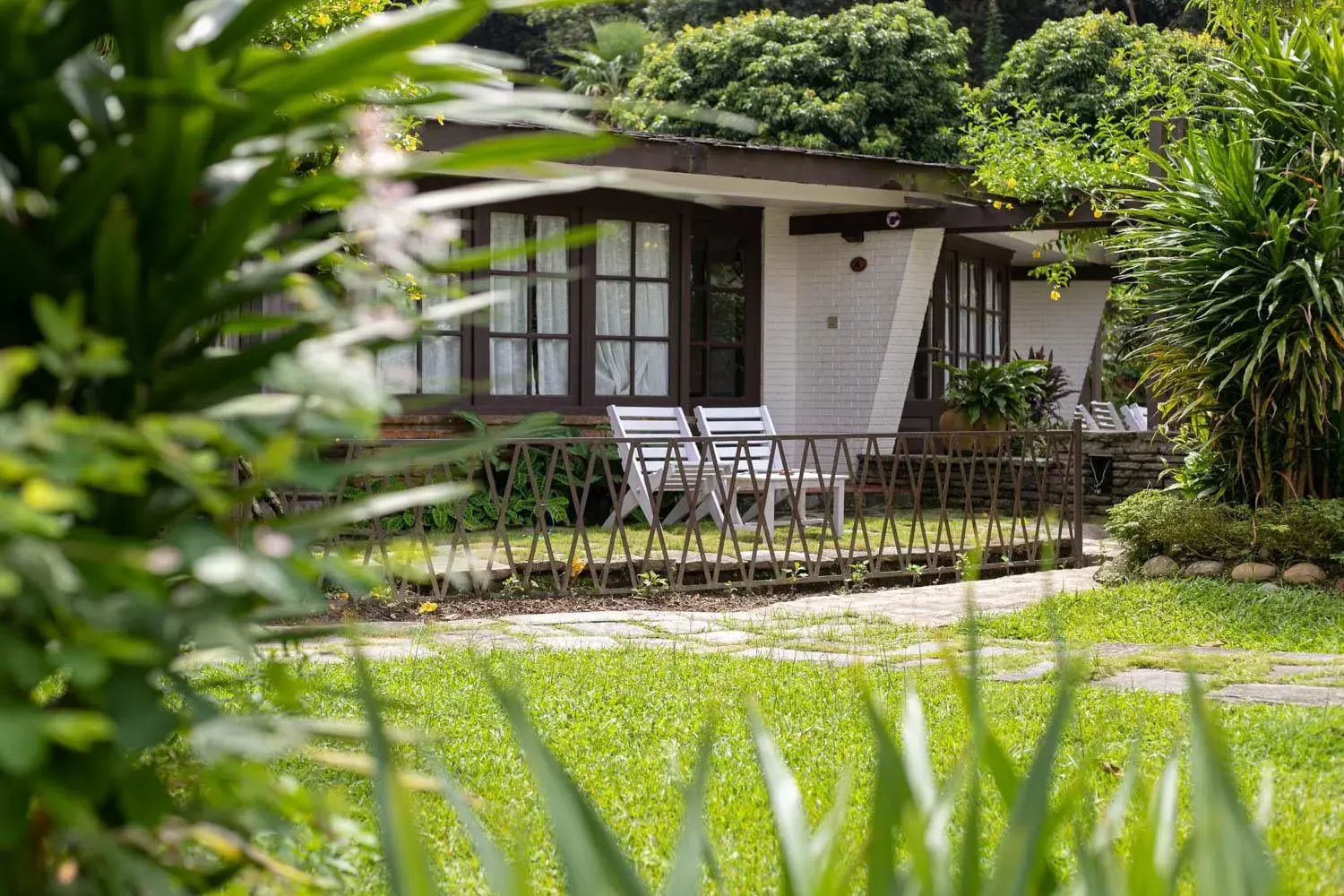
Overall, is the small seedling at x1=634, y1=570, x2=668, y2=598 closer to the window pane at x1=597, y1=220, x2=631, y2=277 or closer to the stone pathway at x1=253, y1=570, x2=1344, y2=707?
the stone pathway at x1=253, y1=570, x2=1344, y2=707

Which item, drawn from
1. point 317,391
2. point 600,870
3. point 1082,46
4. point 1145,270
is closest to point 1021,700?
point 600,870

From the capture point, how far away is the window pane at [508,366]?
35.3 feet

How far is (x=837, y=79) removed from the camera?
76.1 feet

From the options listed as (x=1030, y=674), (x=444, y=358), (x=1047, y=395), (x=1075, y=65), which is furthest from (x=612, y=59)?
(x=1030, y=674)

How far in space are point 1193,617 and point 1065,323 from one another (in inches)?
Answer: 446

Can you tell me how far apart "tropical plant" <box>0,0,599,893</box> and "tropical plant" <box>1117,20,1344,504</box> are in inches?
243

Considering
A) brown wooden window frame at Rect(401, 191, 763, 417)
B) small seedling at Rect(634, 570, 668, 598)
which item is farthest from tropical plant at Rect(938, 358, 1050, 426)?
small seedling at Rect(634, 570, 668, 598)

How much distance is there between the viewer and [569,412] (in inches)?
429

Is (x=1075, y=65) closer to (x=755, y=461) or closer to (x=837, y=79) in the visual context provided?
(x=837, y=79)

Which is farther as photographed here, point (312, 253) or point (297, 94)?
point (312, 253)

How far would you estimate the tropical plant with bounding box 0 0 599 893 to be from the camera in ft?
3.34

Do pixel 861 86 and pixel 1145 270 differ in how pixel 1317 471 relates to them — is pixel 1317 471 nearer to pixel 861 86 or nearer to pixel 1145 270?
pixel 1145 270

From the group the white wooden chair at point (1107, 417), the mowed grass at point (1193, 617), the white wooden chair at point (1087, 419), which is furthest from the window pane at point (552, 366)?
the white wooden chair at point (1107, 417)

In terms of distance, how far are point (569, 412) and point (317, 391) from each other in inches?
388
